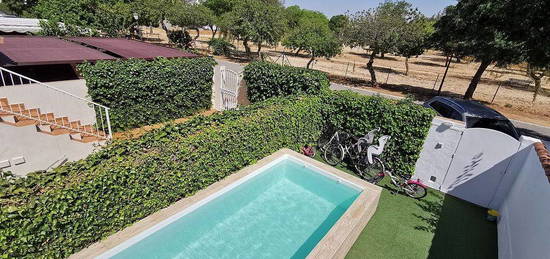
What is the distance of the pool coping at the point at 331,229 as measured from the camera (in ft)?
13.8

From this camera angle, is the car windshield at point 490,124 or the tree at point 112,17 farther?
the tree at point 112,17

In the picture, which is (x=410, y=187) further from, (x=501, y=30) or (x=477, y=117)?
(x=501, y=30)

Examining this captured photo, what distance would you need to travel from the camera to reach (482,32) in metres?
14.9

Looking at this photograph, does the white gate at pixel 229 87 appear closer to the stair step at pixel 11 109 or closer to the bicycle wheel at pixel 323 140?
the bicycle wheel at pixel 323 140

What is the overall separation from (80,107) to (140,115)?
1837 mm

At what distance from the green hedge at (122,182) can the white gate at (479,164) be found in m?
4.90

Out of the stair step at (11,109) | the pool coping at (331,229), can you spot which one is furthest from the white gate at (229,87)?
the stair step at (11,109)

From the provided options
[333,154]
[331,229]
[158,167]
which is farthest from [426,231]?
[158,167]

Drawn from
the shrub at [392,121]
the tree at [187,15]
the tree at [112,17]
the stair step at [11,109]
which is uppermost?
the tree at [187,15]

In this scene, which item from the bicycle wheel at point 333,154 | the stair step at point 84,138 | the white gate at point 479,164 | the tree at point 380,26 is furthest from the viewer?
the tree at point 380,26

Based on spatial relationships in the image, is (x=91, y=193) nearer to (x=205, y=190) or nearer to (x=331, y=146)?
(x=205, y=190)

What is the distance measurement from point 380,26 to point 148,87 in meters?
16.1

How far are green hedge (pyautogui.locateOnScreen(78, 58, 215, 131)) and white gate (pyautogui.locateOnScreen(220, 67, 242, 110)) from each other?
613 mm

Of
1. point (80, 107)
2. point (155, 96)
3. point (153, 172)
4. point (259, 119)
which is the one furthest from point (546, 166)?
point (80, 107)
